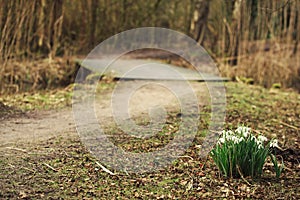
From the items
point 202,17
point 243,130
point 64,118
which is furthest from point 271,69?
point 243,130

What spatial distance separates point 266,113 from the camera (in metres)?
4.88

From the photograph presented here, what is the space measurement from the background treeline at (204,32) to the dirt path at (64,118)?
103 cm

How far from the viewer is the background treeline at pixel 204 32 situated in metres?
6.14

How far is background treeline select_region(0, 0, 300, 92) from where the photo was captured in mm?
6145

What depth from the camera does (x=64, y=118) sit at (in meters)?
4.35

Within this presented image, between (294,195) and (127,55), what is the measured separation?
19.8 ft

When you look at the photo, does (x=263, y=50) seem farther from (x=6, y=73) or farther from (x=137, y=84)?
(x=6, y=73)

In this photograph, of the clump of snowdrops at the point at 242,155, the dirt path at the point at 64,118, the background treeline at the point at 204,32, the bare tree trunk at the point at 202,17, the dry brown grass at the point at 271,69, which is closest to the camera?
the clump of snowdrops at the point at 242,155

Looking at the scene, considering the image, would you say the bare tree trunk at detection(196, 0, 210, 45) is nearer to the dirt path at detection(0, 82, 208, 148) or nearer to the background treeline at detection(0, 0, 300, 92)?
the background treeline at detection(0, 0, 300, 92)

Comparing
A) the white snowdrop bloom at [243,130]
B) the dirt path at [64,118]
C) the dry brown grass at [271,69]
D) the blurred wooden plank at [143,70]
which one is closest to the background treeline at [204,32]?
the dry brown grass at [271,69]

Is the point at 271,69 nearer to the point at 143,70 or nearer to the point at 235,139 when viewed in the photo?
the point at 143,70

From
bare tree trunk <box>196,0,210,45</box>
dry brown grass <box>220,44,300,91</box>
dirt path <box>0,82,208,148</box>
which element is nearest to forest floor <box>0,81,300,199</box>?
dirt path <box>0,82,208,148</box>

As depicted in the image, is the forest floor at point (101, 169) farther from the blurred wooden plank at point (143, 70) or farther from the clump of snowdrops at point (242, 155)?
the blurred wooden plank at point (143, 70)

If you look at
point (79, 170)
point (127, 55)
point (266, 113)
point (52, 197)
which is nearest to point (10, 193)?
point (52, 197)
